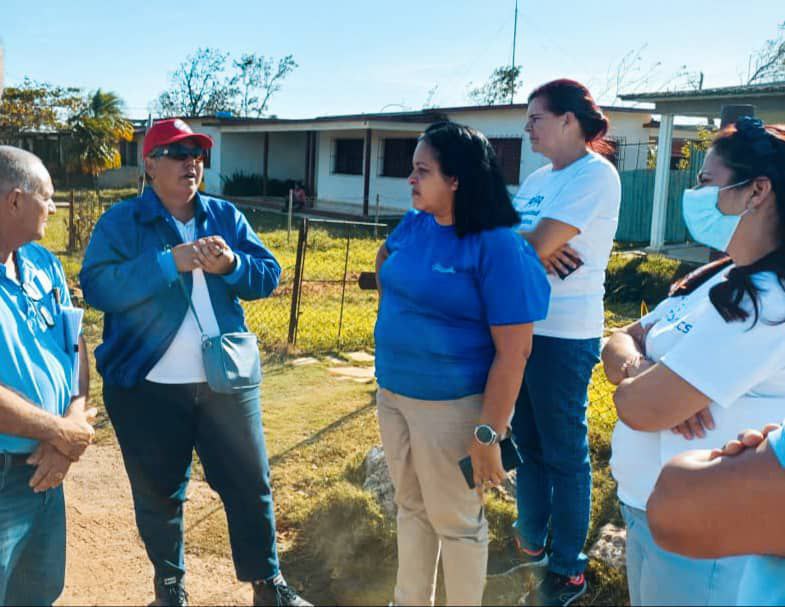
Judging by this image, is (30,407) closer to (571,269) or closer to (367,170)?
(571,269)

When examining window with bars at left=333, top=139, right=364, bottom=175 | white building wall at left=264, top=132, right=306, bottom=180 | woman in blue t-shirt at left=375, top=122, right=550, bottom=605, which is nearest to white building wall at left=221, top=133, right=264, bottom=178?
white building wall at left=264, top=132, right=306, bottom=180

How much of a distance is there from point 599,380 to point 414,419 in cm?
354

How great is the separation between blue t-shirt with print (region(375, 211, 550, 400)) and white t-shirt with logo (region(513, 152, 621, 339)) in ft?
1.31

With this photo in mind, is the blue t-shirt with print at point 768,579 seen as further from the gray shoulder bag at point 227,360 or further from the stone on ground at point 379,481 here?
the stone on ground at point 379,481

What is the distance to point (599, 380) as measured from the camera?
5.73 metres

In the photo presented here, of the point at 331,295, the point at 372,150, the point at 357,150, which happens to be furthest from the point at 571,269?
the point at 357,150

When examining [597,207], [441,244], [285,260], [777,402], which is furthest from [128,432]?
[285,260]

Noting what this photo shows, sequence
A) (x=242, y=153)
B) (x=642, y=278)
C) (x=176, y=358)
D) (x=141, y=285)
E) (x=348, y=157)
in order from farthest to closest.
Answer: (x=242, y=153), (x=348, y=157), (x=642, y=278), (x=176, y=358), (x=141, y=285)

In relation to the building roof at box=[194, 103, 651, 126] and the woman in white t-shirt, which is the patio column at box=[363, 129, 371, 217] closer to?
the building roof at box=[194, 103, 651, 126]

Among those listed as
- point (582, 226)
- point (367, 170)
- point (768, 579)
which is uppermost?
point (367, 170)

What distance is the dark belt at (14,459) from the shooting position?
7.41ft

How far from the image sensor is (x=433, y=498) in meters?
2.55

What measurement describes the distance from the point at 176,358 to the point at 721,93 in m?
13.1

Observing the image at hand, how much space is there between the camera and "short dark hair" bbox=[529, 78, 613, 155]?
9.64 ft
